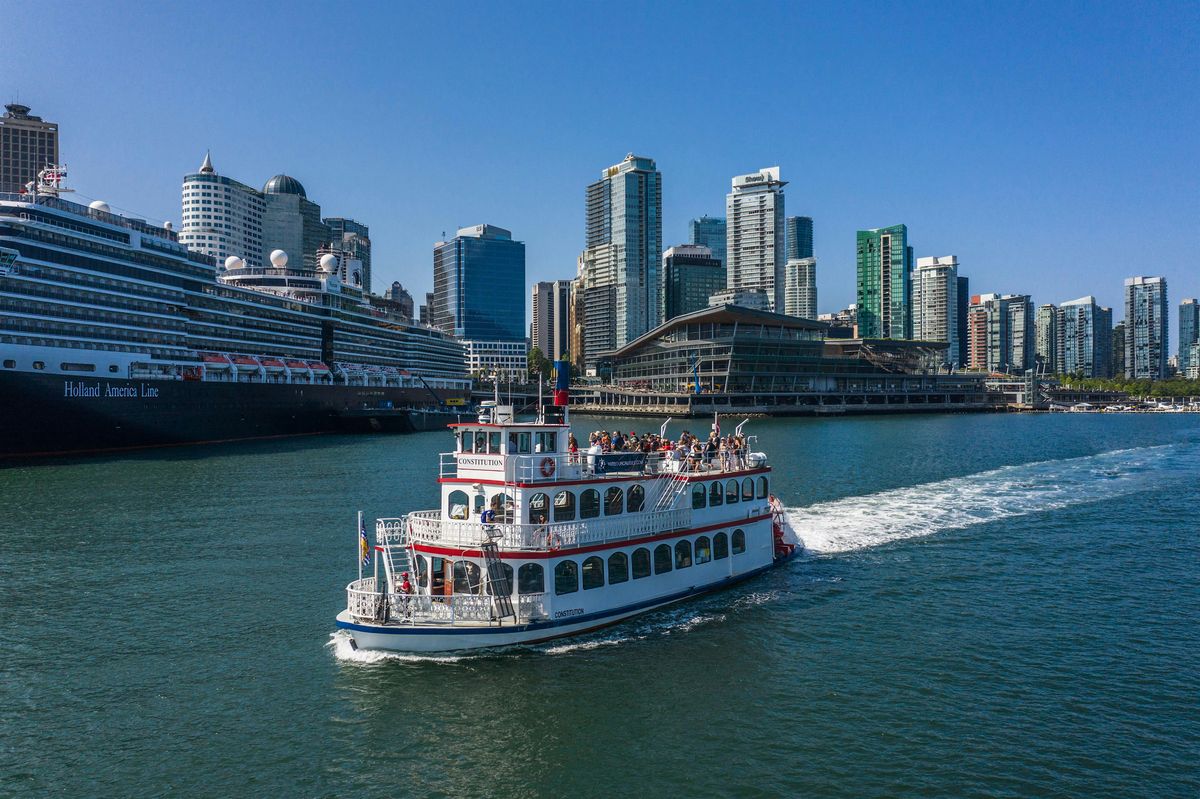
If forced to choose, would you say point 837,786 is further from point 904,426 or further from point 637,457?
point 904,426

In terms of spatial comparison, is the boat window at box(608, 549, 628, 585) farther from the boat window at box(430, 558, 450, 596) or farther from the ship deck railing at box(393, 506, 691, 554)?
the boat window at box(430, 558, 450, 596)

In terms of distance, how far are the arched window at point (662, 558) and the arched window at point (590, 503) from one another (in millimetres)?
2503

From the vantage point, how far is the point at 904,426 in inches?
4407

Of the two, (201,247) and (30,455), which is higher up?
(201,247)

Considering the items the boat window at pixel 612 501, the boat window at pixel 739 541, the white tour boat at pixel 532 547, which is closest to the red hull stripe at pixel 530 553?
the white tour boat at pixel 532 547

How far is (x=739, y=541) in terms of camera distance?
26062mm

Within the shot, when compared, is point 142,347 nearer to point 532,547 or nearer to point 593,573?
point 532,547

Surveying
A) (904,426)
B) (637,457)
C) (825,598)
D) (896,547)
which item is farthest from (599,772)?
(904,426)

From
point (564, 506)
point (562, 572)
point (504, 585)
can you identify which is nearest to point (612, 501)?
point (564, 506)

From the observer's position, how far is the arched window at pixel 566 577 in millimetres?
19891

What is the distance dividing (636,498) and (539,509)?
3489 mm

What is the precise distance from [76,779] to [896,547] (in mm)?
28047

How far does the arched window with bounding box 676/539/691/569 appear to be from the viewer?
23297 mm

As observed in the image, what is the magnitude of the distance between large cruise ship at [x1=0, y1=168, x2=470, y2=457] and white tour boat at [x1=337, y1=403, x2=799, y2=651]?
5090 centimetres
